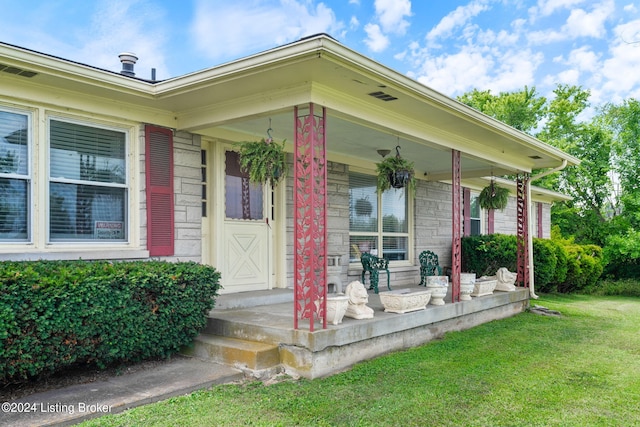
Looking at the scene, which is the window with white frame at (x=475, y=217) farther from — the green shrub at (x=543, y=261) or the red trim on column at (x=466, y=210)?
the green shrub at (x=543, y=261)

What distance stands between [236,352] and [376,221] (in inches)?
190

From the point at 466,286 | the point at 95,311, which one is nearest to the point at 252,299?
the point at 95,311

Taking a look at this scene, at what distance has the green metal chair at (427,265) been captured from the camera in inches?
355

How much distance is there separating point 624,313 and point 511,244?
2.30 meters

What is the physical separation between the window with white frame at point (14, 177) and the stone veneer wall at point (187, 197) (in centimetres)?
142

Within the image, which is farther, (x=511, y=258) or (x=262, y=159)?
(x=511, y=258)

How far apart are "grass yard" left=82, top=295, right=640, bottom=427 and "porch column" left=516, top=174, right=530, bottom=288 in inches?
113

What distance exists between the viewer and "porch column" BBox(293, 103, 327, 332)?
172 inches

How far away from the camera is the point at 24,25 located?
15.2 m

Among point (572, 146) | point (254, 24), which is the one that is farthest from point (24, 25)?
point (572, 146)

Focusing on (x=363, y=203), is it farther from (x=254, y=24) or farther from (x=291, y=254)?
(x=254, y=24)

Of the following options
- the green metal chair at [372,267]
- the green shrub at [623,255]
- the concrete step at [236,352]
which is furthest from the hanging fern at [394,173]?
the green shrub at [623,255]

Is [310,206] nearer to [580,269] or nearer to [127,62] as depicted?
[127,62]

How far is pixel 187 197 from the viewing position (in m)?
5.64
